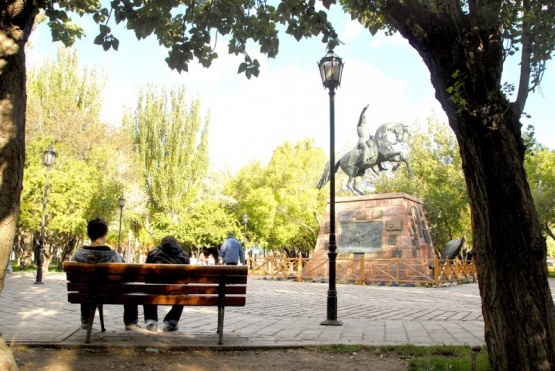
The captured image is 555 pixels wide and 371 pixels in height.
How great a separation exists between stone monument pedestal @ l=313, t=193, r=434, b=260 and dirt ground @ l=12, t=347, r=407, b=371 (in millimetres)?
13139

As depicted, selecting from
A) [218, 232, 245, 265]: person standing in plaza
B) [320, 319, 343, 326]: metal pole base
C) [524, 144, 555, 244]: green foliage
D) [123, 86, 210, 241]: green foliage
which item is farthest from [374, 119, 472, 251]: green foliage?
[320, 319, 343, 326]: metal pole base

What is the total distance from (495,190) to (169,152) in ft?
119

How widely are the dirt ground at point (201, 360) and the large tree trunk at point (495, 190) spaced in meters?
1.22

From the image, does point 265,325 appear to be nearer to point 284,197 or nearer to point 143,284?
point 143,284

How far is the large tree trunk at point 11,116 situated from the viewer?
358 cm

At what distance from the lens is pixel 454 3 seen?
3.78 m

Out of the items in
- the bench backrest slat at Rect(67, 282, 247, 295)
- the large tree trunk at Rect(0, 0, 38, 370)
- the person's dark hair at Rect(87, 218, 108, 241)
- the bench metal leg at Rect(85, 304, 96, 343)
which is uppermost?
the large tree trunk at Rect(0, 0, 38, 370)

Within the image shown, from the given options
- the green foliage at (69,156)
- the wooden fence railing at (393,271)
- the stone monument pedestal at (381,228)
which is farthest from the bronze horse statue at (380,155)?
the green foliage at (69,156)

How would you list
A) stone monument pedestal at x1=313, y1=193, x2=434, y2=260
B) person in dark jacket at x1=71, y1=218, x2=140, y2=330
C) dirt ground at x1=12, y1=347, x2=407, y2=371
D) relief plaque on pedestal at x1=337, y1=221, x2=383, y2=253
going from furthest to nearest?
relief plaque on pedestal at x1=337, y1=221, x2=383, y2=253, stone monument pedestal at x1=313, y1=193, x2=434, y2=260, person in dark jacket at x1=71, y1=218, x2=140, y2=330, dirt ground at x1=12, y1=347, x2=407, y2=371

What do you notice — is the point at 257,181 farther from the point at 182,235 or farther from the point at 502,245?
the point at 502,245

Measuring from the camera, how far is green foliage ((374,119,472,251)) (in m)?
→ 34.4

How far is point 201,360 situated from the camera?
14.9 ft

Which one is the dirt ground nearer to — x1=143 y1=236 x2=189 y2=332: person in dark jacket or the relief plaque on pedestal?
x1=143 y1=236 x2=189 y2=332: person in dark jacket

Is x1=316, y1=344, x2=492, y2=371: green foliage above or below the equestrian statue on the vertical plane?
below
